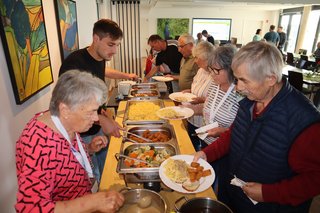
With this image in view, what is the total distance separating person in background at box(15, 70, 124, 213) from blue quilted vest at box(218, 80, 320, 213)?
2.07 ft

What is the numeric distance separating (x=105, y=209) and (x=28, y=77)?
1124 millimetres

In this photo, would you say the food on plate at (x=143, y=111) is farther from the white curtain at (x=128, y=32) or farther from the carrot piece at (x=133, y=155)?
the white curtain at (x=128, y=32)

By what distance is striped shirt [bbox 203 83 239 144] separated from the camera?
5.16ft

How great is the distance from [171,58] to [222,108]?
2425 millimetres

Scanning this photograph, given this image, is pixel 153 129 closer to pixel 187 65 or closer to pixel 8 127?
pixel 8 127

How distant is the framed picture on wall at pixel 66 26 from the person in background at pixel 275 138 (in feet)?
6.18

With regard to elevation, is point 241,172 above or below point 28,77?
below

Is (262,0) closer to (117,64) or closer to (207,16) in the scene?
(117,64)

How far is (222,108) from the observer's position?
1.61 m

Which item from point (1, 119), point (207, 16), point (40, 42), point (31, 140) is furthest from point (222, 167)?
point (207, 16)

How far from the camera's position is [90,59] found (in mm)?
1850

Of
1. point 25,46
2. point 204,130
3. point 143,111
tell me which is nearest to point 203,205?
point 204,130

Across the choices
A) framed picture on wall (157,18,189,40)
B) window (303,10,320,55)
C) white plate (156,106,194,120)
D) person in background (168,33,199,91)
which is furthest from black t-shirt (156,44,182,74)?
framed picture on wall (157,18,189,40)

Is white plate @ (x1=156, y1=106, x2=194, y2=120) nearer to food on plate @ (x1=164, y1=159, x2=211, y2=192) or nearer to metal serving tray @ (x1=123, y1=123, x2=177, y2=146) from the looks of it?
metal serving tray @ (x1=123, y1=123, x2=177, y2=146)
